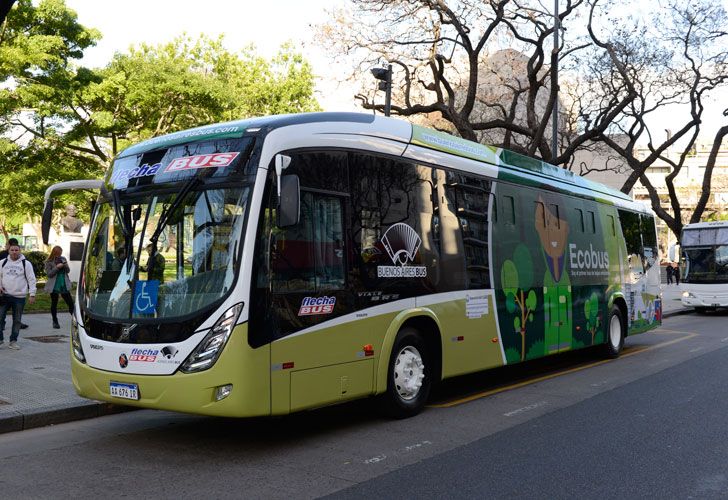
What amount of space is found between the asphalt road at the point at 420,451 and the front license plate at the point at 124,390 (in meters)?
0.52

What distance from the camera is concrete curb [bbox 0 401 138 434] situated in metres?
6.96

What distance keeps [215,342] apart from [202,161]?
1.62m

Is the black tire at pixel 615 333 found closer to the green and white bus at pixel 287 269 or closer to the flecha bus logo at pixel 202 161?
the green and white bus at pixel 287 269

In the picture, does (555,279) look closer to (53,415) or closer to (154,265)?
(154,265)

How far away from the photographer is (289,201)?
18.9 feet

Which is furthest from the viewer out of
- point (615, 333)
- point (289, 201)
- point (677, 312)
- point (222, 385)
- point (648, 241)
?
point (677, 312)

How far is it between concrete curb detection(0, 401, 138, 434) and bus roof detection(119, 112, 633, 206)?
9.15 ft

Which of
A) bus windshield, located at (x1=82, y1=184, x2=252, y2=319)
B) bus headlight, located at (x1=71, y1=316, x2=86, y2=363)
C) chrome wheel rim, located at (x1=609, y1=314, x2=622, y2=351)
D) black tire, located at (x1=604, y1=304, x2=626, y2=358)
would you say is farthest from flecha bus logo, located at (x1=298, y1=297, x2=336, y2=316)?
chrome wheel rim, located at (x1=609, y1=314, x2=622, y2=351)

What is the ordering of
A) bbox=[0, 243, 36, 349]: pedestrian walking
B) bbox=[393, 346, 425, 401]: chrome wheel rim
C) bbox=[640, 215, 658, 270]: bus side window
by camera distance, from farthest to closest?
bbox=[640, 215, 658, 270]: bus side window → bbox=[0, 243, 36, 349]: pedestrian walking → bbox=[393, 346, 425, 401]: chrome wheel rim

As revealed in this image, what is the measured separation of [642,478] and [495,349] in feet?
11.8

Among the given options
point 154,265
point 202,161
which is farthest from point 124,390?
point 202,161

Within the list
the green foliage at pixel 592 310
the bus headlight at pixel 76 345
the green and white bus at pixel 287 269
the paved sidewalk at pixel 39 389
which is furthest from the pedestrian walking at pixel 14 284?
the green foliage at pixel 592 310

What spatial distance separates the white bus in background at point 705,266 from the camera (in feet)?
75.5

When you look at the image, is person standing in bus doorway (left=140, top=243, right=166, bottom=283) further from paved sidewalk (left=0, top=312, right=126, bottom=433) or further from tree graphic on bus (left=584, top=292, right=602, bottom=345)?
tree graphic on bus (left=584, top=292, right=602, bottom=345)
